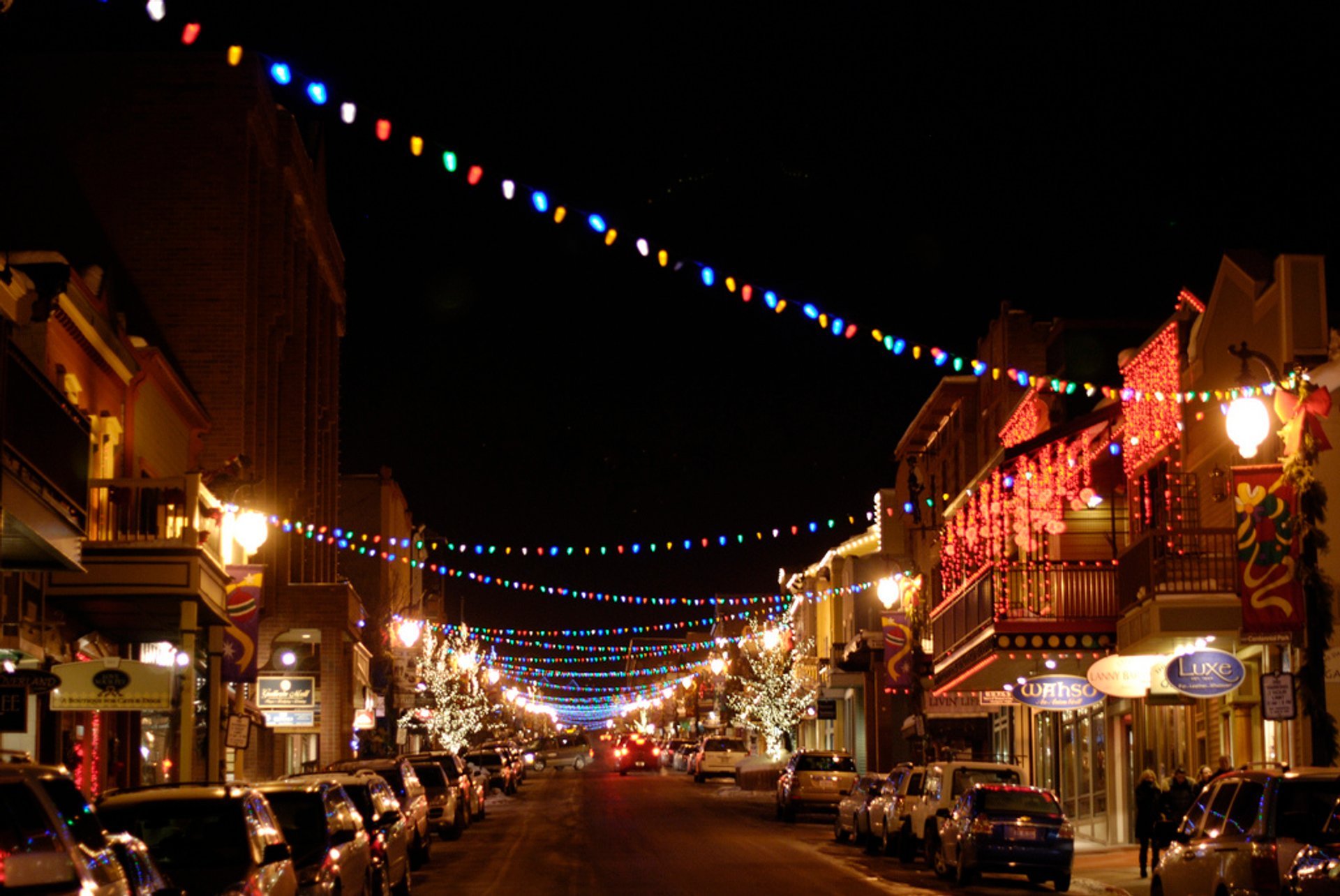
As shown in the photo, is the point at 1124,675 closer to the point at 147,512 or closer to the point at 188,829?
the point at 147,512

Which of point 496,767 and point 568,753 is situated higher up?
point 496,767

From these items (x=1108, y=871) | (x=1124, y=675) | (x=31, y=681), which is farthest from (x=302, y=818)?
(x=1108, y=871)

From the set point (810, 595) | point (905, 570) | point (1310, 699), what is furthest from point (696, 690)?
point (1310, 699)

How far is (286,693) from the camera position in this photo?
117 feet

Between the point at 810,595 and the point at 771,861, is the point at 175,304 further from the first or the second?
the point at 810,595

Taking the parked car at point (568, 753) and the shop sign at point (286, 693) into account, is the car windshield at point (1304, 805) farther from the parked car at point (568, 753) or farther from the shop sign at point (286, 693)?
the parked car at point (568, 753)

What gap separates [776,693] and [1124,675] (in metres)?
50.6

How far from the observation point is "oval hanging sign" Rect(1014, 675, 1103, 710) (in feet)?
94.8

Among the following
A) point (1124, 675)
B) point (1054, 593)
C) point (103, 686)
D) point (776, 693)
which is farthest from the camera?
point (776, 693)

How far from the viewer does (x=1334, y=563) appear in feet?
72.3

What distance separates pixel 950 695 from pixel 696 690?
94.9m

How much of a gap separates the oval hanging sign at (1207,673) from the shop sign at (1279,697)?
9.83 feet

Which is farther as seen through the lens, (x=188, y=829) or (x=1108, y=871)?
(x=1108, y=871)

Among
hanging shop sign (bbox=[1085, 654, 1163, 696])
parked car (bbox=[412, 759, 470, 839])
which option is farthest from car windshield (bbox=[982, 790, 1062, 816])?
parked car (bbox=[412, 759, 470, 839])
